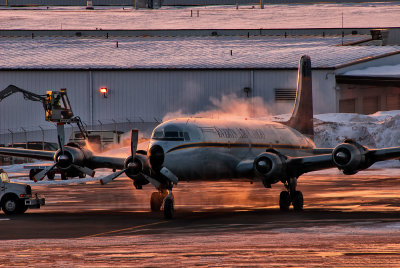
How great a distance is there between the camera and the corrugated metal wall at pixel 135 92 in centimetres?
7125

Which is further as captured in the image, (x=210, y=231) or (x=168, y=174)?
(x=168, y=174)

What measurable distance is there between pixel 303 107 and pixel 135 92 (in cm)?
3365

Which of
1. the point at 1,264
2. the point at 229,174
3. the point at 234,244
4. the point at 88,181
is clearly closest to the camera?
the point at 1,264

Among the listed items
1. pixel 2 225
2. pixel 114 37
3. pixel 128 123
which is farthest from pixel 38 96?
pixel 2 225

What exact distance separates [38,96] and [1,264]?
53.4 metres

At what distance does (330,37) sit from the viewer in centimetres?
8631

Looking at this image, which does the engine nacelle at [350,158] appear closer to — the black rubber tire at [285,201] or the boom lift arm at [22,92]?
the black rubber tire at [285,201]

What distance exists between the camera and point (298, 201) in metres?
33.4

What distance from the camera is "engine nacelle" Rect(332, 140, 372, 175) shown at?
101 ft

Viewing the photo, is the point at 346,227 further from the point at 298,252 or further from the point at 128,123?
the point at 128,123

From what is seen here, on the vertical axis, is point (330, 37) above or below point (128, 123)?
above

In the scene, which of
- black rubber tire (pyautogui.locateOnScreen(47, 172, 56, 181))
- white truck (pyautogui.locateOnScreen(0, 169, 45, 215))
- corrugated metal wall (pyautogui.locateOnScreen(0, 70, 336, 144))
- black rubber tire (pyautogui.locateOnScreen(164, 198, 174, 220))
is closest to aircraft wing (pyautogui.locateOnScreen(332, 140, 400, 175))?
black rubber tire (pyautogui.locateOnScreen(164, 198, 174, 220))

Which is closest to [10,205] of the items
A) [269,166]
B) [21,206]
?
[21,206]

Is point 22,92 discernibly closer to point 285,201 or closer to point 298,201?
point 285,201
